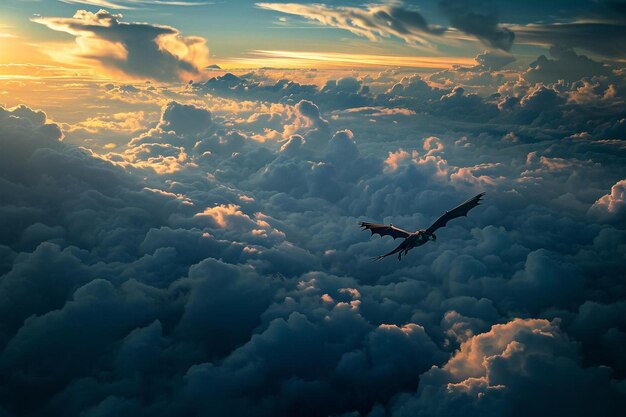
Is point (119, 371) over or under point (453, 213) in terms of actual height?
under

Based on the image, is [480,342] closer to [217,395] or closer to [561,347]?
[561,347]

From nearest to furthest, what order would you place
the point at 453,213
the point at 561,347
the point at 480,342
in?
the point at 453,213, the point at 561,347, the point at 480,342

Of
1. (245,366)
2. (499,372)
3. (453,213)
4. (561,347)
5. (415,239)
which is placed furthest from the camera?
(245,366)

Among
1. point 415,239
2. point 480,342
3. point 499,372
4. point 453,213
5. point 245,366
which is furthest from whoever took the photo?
point 245,366

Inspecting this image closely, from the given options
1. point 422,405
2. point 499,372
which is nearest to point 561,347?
point 499,372

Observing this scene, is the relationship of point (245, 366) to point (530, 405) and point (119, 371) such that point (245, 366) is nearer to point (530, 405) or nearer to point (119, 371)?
point (119, 371)

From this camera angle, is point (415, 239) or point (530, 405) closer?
point (415, 239)

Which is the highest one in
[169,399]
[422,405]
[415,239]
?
[415,239]

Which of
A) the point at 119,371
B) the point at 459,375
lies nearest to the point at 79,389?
the point at 119,371

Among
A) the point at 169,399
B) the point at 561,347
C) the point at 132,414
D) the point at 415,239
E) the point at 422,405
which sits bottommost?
the point at 169,399
